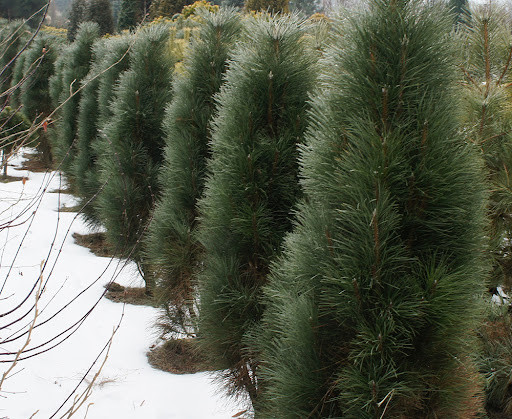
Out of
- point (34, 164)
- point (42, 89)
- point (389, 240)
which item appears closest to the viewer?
point (389, 240)

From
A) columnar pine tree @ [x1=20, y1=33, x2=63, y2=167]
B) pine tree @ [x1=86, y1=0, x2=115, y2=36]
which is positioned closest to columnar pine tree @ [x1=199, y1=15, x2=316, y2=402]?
columnar pine tree @ [x1=20, y1=33, x2=63, y2=167]

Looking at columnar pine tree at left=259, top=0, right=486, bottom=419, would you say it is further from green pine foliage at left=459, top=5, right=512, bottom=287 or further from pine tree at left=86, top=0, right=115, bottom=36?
pine tree at left=86, top=0, right=115, bottom=36

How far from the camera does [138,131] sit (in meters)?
5.99

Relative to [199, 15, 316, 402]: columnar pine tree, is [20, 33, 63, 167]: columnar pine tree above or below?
below

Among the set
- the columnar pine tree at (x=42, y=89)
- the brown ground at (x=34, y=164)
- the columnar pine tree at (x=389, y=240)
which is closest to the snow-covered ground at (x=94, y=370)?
the columnar pine tree at (x=389, y=240)

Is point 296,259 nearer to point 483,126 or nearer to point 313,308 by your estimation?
point 313,308

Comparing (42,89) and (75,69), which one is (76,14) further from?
(75,69)

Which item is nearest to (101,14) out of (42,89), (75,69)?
→ (42,89)

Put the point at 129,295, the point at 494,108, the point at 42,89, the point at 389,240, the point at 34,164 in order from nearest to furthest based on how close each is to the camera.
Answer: the point at 389,240 < the point at 494,108 < the point at 129,295 < the point at 42,89 < the point at 34,164

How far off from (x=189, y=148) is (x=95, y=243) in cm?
595

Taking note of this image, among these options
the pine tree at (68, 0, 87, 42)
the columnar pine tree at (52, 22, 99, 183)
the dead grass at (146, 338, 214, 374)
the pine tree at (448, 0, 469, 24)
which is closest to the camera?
the pine tree at (448, 0, 469, 24)

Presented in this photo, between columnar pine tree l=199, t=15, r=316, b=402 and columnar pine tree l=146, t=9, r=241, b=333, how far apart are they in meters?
→ 1.05

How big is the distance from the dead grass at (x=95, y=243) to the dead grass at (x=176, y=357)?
357 cm

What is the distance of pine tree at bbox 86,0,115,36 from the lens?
23797 mm
